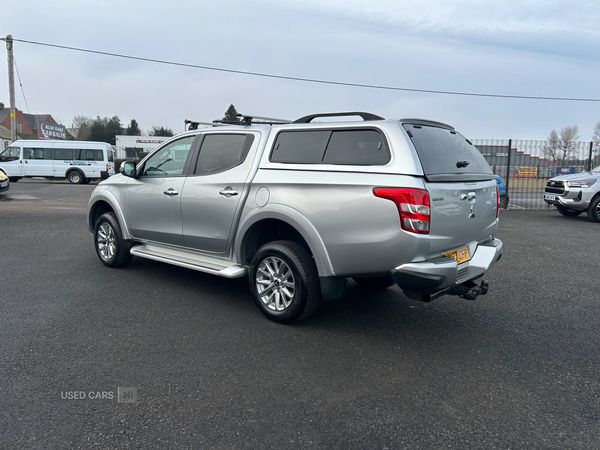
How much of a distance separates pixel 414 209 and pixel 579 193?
35.8ft

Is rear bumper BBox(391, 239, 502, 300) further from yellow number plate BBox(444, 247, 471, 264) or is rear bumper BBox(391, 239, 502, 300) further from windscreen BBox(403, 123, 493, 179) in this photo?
windscreen BBox(403, 123, 493, 179)

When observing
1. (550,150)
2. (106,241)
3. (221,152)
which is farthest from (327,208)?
(550,150)

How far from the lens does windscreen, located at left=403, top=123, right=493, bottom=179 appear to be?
12.5ft

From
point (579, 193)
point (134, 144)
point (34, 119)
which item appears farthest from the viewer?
point (34, 119)

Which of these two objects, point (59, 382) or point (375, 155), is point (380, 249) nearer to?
point (375, 155)

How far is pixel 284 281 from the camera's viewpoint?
4242 millimetres

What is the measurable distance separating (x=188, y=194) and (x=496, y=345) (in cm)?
336

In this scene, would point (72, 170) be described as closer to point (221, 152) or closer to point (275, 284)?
point (221, 152)

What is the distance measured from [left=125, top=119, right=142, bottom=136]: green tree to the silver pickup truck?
3103 inches

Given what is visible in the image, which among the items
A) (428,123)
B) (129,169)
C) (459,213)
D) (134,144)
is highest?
(134,144)

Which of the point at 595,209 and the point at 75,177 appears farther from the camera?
the point at 75,177

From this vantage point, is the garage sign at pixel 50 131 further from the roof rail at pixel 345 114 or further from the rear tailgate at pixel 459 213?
the rear tailgate at pixel 459 213

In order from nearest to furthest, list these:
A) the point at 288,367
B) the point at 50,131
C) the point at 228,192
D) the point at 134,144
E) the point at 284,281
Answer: the point at 288,367
the point at 284,281
the point at 228,192
the point at 134,144
the point at 50,131

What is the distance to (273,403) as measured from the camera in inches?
117
